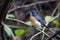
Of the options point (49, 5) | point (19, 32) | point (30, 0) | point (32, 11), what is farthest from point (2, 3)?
point (49, 5)

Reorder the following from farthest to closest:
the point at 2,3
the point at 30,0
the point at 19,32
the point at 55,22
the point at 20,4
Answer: the point at 55,22
the point at 30,0
the point at 20,4
the point at 19,32
the point at 2,3

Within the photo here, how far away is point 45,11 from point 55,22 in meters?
1.49

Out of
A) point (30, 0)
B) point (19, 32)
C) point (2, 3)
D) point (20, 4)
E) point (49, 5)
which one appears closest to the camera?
point (2, 3)

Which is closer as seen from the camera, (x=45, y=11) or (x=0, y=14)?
(x=0, y=14)

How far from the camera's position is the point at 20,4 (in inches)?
130

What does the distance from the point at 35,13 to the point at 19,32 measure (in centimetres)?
229

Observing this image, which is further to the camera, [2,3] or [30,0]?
[30,0]

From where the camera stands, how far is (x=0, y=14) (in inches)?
37.4

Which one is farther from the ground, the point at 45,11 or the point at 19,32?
the point at 45,11

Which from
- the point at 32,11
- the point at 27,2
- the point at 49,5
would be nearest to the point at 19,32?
the point at 27,2

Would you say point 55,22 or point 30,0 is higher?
point 30,0

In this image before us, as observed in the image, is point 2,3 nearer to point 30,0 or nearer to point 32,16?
point 30,0

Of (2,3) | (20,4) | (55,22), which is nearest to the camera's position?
(2,3)

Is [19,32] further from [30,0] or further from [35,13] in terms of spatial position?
[35,13]
